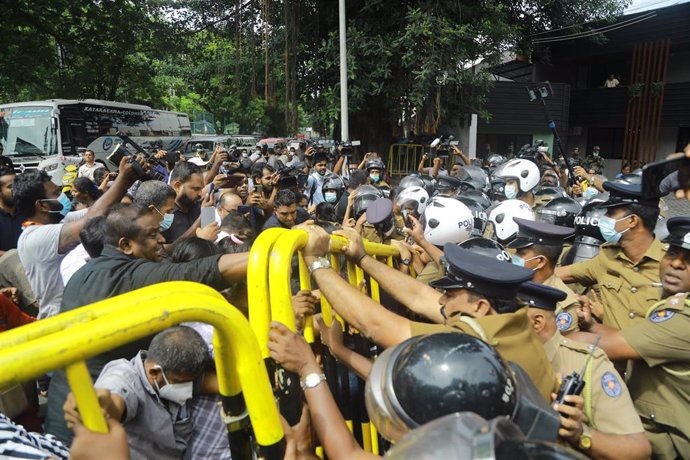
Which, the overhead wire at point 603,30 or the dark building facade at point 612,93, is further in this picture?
the dark building facade at point 612,93

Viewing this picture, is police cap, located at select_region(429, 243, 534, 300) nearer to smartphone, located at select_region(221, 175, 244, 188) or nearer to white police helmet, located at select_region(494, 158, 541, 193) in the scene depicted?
smartphone, located at select_region(221, 175, 244, 188)

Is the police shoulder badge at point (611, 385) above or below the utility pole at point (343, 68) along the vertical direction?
below

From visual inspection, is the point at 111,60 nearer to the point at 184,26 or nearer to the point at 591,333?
the point at 184,26

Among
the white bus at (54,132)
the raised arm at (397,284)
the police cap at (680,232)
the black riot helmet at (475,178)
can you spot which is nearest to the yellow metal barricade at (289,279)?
the raised arm at (397,284)

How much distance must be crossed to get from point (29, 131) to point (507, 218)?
1629 centimetres

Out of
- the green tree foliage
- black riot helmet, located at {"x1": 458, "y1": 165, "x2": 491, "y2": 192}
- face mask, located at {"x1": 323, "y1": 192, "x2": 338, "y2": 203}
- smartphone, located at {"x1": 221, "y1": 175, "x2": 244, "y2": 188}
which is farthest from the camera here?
the green tree foliage

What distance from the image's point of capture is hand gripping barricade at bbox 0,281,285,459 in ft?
2.93

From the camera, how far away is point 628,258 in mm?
3154

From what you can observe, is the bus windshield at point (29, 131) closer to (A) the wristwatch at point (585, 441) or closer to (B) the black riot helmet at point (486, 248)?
(B) the black riot helmet at point (486, 248)

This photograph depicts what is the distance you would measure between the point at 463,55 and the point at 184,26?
8.75 meters

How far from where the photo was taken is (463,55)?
11.7 metres

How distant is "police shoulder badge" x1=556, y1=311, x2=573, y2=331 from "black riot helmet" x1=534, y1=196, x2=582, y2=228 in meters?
2.11

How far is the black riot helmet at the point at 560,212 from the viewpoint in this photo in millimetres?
4551

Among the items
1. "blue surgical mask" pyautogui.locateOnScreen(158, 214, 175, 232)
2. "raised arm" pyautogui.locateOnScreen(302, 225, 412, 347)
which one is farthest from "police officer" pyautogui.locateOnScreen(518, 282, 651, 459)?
"blue surgical mask" pyautogui.locateOnScreen(158, 214, 175, 232)
